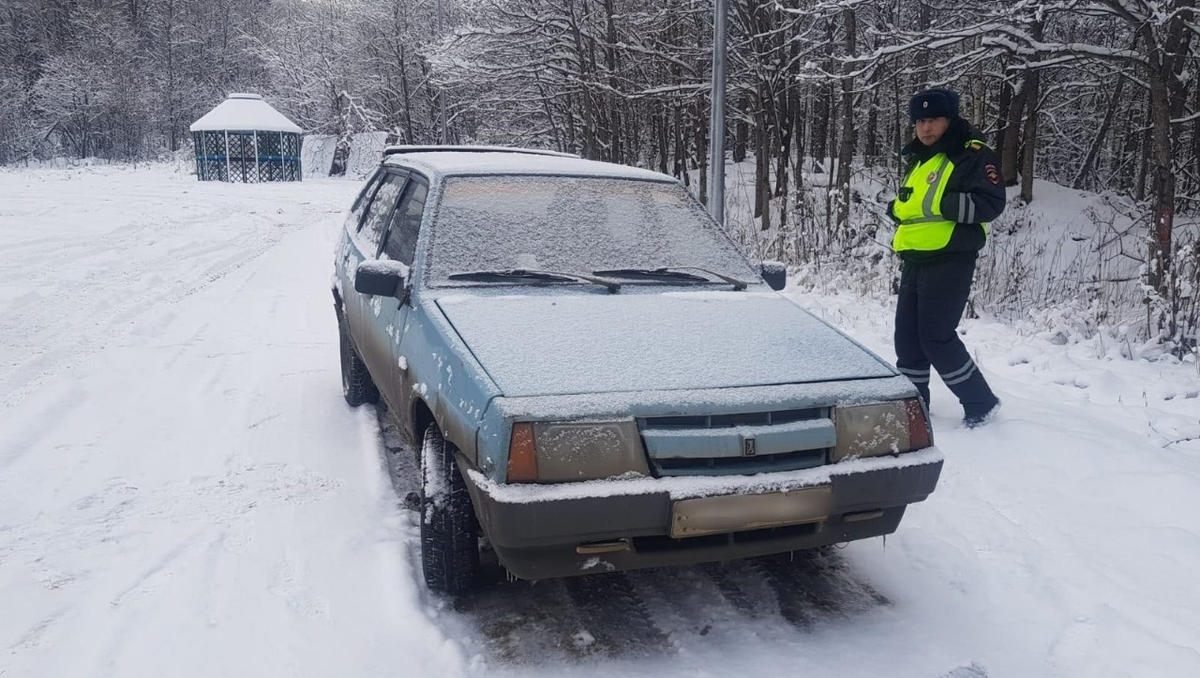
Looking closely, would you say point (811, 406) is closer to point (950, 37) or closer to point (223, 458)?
point (223, 458)

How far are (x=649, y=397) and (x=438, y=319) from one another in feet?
3.31

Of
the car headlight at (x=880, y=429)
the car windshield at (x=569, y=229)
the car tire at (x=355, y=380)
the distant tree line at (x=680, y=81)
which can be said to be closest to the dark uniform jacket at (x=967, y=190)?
the car windshield at (x=569, y=229)

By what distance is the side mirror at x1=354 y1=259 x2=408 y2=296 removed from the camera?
3779 mm

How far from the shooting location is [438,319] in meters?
3.42

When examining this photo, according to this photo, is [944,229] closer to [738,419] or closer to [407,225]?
[738,419]

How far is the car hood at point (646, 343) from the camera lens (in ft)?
9.73

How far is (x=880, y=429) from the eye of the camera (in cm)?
306

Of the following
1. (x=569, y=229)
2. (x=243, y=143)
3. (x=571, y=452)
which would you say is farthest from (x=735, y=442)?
(x=243, y=143)

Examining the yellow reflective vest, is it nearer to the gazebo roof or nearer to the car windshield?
the car windshield

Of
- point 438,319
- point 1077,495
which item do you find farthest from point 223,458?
point 1077,495

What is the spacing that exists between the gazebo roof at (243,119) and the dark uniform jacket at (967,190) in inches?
1425

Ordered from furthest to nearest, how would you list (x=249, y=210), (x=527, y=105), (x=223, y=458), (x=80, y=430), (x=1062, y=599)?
(x=527, y=105), (x=249, y=210), (x=80, y=430), (x=223, y=458), (x=1062, y=599)

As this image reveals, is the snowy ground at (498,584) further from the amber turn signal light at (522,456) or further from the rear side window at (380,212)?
the rear side window at (380,212)

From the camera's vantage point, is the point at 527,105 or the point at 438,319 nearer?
the point at 438,319
